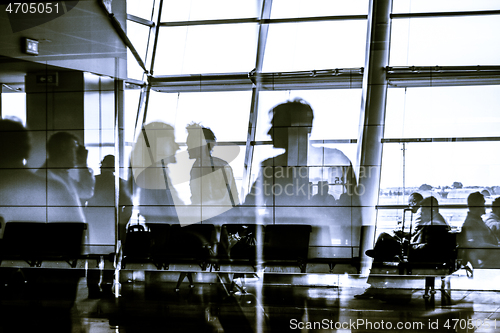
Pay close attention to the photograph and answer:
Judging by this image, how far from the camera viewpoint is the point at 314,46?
2186 millimetres

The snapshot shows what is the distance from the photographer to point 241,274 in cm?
227

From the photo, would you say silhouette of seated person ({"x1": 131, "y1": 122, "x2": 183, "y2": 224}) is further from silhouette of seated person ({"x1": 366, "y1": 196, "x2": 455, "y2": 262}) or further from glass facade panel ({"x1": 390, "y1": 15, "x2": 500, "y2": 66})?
glass facade panel ({"x1": 390, "y1": 15, "x2": 500, "y2": 66})

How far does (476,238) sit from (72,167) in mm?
2492

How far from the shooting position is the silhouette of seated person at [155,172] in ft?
7.32

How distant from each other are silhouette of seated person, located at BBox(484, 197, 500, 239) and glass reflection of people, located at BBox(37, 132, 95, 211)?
7.86 ft

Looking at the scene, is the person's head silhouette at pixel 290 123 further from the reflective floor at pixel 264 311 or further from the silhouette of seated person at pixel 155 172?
the reflective floor at pixel 264 311

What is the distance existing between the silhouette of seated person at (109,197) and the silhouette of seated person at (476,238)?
6.52 feet

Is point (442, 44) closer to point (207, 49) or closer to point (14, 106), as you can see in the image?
point (207, 49)

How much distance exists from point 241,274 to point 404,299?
97 cm

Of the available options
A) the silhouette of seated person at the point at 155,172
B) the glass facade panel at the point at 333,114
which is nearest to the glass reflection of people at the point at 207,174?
the silhouette of seated person at the point at 155,172

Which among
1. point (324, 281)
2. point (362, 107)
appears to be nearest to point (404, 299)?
point (324, 281)

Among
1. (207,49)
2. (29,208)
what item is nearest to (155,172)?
(207,49)

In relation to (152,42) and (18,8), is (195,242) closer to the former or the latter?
(152,42)

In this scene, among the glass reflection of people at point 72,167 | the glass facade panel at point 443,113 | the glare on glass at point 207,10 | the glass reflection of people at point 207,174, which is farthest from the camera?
the glass reflection of people at point 72,167
